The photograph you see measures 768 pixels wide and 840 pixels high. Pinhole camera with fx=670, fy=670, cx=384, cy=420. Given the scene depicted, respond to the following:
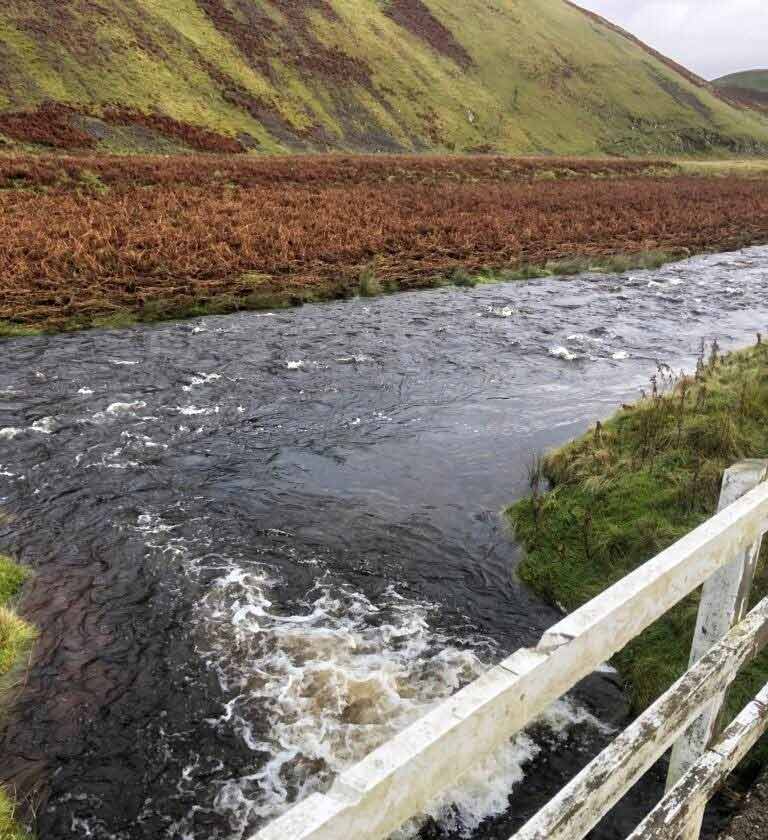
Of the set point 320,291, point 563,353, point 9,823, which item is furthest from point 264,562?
point 320,291

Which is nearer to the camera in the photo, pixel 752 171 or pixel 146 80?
pixel 146 80

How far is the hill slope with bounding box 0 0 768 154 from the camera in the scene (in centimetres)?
5631

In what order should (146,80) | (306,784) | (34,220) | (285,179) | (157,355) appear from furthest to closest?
(146,80), (285,179), (34,220), (157,355), (306,784)

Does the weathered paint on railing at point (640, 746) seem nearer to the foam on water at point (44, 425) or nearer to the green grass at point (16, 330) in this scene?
the foam on water at point (44, 425)

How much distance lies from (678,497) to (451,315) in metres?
11.0

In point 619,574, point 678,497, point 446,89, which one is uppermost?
point 446,89

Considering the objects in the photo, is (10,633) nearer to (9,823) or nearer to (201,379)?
(9,823)

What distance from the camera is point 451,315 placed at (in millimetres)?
17750

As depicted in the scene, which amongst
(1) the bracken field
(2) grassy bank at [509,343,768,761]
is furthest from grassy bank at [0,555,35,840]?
(1) the bracken field

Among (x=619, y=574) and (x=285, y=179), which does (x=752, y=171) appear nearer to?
(x=285, y=179)

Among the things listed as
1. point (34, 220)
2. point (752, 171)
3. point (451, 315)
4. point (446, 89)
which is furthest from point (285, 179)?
point (446, 89)

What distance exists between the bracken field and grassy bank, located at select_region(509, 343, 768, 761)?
11.2 meters

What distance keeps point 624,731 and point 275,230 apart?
22.8 m

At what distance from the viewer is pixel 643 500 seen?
7582mm
